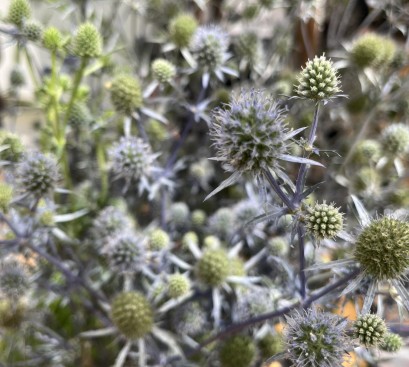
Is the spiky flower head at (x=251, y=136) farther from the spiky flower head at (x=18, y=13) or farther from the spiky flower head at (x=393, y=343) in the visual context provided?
the spiky flower head at (x=18, y=13)

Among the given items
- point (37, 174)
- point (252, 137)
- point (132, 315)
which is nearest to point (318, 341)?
point (252, 137)

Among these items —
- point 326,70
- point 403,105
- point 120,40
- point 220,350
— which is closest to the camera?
point 326,70

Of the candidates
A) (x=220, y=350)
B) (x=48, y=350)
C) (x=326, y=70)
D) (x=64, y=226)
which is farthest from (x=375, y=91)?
(x=48, y=350)

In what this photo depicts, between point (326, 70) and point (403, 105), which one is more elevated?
point (326, 70)

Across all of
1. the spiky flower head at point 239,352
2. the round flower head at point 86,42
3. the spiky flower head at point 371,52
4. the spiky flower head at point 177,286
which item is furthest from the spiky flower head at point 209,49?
the spiky flower head at point 239,352

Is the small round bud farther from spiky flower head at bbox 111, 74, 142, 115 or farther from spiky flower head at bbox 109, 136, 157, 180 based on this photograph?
spiky flower head at bbox 111, 74, 142, 115

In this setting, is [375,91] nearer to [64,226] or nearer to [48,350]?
[64,226]

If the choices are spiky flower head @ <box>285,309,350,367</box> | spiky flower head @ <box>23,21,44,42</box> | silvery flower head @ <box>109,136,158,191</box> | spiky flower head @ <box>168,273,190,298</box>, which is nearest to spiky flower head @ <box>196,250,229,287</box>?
spiky flower head @ <box>168,273,190,298</box>
